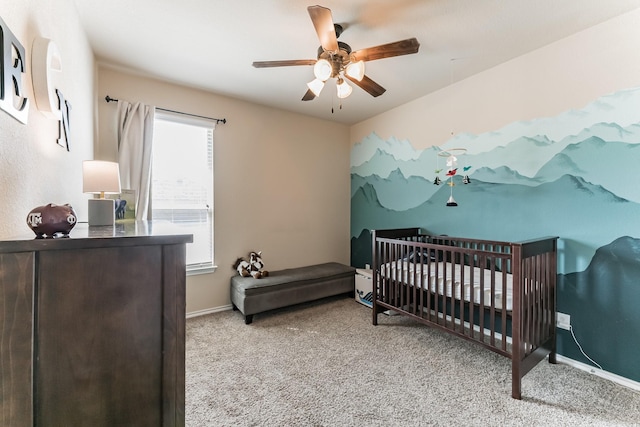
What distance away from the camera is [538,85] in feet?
7.25

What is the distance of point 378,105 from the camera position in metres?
3.34

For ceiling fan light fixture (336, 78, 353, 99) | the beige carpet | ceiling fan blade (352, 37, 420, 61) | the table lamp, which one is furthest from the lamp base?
ceiling fan blade (352, 37, 420, 61)

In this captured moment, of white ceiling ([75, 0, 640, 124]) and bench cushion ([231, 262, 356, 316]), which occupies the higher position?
white ceiling ([75, 0, 640, 124])

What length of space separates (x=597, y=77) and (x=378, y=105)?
1911 mm

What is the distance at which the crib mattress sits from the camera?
1855 millimetres

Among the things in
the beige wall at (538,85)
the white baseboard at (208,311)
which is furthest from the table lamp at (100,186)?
the beige wall at (538,85)

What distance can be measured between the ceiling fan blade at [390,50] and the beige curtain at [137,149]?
81.2 inches

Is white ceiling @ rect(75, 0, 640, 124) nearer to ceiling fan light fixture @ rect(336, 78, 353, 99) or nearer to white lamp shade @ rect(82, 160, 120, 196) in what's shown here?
ceiling fan light fixture @ rect(336, 78, 353, 99)

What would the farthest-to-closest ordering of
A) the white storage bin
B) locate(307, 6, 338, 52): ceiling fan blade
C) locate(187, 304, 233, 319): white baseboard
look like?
1. the white storage bin
2. locate(187, 304, 233, 319): white baseboard
3. locate(307, 6, 338, 52): ceiling fan blade

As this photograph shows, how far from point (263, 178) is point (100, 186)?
1.92 meters

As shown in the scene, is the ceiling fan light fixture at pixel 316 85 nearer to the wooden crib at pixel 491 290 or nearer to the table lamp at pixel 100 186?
the table lamp at pixel 100 186

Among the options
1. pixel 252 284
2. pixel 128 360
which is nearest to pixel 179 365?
pixel 128 360

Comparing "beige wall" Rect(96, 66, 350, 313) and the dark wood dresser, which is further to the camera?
"beige wall" Rect(96, 66, 350, 313)

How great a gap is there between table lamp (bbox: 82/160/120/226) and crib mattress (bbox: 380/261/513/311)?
2.14m
